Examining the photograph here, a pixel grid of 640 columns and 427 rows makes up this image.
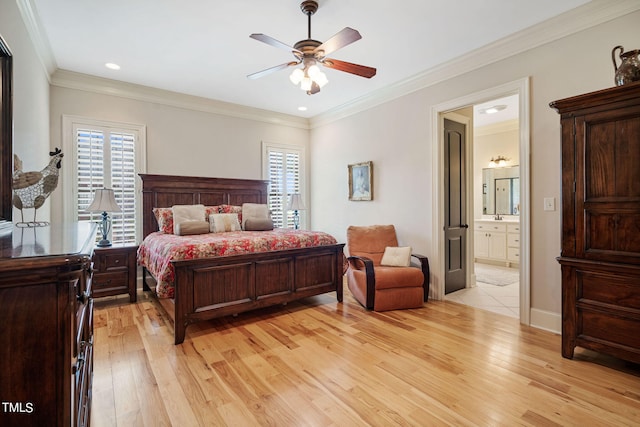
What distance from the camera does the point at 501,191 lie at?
668cm

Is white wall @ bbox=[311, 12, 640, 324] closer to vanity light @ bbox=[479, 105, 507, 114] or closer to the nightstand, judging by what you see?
vanity light @ bbox=[479, 105, 507, 114]

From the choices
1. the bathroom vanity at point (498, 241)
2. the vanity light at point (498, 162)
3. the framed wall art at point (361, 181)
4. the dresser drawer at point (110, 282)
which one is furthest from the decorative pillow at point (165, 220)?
the vanity light at point (498, 162)

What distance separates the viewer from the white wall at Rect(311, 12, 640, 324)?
9.24ft

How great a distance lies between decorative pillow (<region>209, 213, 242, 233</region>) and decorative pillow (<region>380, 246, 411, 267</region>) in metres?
2.15

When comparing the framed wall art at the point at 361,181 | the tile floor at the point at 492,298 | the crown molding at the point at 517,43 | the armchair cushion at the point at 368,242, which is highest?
the crown molding at the point at 517,43

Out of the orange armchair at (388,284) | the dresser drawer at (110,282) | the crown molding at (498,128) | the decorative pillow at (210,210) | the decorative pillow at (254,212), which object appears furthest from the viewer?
the crown molding at (498,128)

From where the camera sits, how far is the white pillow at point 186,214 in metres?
4.21

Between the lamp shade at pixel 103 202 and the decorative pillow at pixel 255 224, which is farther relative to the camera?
the decorative pillow at pixel 255 224

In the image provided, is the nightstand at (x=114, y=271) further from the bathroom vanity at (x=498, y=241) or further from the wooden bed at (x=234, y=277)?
the bathroom vanity at (x=498, y=241)

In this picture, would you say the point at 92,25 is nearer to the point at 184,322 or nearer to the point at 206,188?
the point at 206,188

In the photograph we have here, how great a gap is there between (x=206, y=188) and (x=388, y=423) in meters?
4.30

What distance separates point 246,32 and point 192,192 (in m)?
2.68

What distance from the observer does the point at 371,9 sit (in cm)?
279

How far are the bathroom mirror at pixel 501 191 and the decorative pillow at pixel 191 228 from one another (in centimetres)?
597
